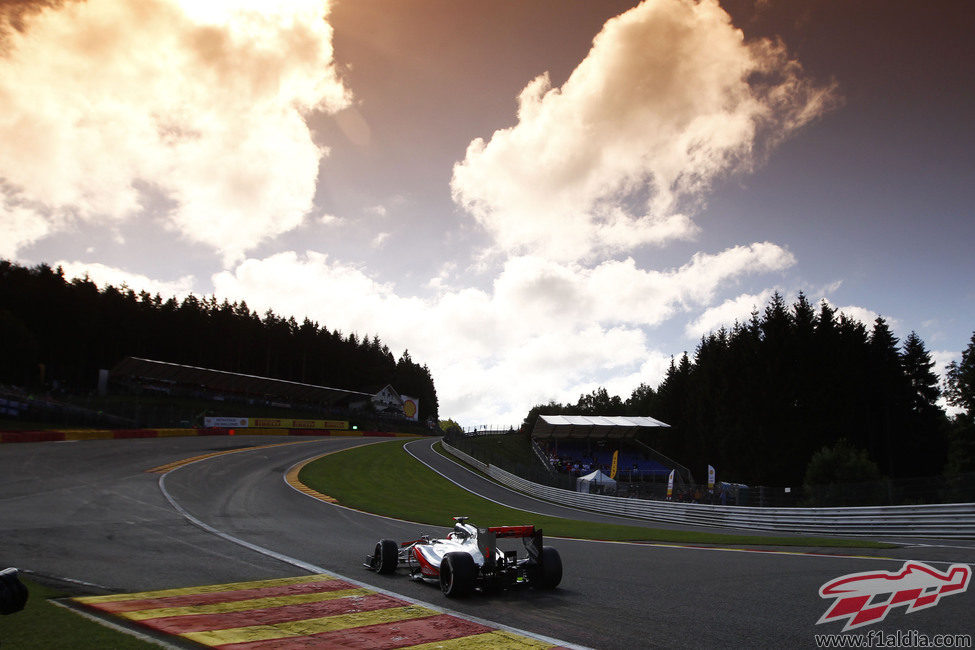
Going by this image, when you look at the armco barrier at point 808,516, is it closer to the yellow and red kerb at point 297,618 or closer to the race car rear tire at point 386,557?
the race car rear tire at point 386,557

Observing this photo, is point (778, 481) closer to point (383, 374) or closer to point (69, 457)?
point (69, 457)

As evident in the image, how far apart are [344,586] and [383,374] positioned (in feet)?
414

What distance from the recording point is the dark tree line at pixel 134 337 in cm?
7394

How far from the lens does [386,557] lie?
1002 centimetres

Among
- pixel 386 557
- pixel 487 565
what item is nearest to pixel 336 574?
pixel 386 557

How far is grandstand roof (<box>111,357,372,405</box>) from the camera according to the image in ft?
220

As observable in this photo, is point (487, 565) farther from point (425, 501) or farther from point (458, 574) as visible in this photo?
point (425, 501)

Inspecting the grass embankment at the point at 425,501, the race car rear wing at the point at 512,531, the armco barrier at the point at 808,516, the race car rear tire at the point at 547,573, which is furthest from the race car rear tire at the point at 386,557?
the armco barrier at the point at 808,516

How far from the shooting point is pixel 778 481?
52.3 metres

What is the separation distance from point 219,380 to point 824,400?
7072cm

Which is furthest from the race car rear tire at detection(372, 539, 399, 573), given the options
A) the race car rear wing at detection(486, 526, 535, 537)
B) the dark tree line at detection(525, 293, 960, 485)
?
the dark tree line at detection(525, 293, 960, 485)

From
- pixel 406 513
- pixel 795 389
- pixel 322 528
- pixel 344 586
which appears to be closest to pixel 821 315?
pixel 795 389

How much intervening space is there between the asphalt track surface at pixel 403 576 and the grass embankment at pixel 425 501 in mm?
1881
